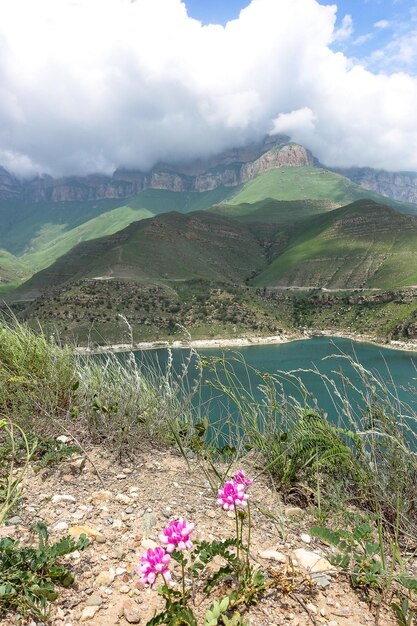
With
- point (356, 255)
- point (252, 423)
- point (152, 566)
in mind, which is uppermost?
point (356, 255)

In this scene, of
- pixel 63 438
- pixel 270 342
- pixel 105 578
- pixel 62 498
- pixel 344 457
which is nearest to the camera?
pixel 105 578

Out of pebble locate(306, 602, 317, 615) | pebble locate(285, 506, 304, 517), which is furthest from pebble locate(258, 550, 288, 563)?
pebble locate(285, 506, 304, 517)

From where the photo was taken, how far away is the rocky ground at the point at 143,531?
2086mm

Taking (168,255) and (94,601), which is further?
(168,255)

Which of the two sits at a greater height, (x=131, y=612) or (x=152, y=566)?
(x=152, y=566)

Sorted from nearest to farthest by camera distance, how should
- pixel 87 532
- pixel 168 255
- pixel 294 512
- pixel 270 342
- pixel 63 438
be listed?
pixel 87 532 < pixel 294 512 < pixel 63 438 < pixel 270 342 < pixel 168 255

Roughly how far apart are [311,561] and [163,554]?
4.27 feet

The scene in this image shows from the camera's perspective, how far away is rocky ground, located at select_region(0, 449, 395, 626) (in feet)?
6.84

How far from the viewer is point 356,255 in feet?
407

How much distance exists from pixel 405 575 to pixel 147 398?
2.98 m

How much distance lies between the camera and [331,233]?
147375 mm

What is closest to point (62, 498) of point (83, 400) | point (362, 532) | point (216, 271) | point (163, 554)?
point (83, 400)

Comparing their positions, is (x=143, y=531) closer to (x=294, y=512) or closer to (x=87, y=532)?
(x=87, y=532)

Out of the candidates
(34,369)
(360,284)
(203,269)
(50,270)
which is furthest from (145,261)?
(34,369)
